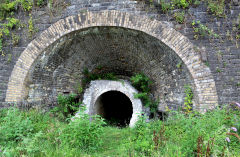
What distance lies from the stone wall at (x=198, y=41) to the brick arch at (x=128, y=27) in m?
0.17

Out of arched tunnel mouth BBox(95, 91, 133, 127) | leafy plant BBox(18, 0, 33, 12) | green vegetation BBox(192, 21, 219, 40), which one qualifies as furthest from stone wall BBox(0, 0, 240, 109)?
arched tunnel mouth BBox(95, 91, 133, 127)

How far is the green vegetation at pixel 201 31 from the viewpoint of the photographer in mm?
4973

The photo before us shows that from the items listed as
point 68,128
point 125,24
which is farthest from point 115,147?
point 125,24

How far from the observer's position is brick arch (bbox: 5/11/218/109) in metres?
4.77

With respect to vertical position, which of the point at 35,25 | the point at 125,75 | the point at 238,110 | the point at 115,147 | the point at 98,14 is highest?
the point at 98,14

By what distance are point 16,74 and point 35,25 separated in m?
1.69

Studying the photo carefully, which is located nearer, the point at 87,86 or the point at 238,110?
the point at 238,110

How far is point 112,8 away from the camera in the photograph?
5.43 meters

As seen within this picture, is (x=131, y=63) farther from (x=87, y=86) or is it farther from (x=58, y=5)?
(x=58, y=5)

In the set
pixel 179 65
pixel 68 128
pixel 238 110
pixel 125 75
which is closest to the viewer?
pixel 68 128

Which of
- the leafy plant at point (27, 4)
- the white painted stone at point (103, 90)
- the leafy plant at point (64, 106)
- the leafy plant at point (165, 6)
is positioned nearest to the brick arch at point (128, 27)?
the leafy plant at point (165, 6)

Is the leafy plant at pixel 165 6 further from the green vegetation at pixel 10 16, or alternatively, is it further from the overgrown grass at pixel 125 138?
the green vegetation at pixel 10 16

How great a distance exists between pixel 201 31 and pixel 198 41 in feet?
0.98

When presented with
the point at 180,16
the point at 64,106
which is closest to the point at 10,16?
the point at 64,106
